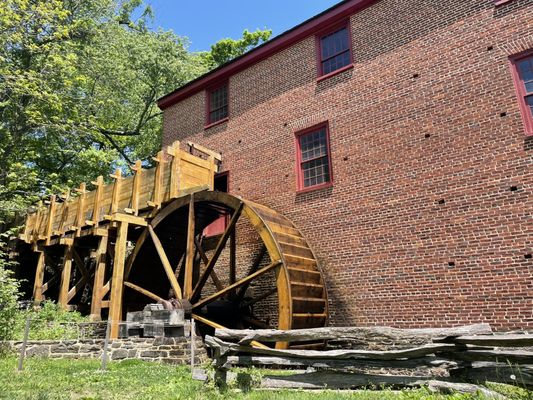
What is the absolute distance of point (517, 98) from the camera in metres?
7.94

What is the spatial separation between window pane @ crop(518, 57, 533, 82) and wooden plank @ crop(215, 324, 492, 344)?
544 centimetres

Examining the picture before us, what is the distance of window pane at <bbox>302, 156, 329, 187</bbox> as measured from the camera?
34.9 ft

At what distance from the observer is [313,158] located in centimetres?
1089

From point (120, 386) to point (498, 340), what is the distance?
483 cm

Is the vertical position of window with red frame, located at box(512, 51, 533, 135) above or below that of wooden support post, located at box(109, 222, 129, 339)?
above

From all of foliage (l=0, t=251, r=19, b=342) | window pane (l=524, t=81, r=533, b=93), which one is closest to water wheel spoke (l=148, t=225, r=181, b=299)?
foliage (l=0, t=251, r=19, b=342)

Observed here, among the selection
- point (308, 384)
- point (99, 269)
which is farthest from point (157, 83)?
point (308, 384)

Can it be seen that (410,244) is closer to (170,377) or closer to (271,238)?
(271,238)

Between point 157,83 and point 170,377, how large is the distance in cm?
2117

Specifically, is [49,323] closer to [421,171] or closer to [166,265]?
[166,265]

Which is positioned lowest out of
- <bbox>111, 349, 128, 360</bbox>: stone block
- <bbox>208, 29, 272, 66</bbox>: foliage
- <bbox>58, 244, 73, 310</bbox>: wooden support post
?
<bbox>111, 349, 128, 360</bbox>: stone block

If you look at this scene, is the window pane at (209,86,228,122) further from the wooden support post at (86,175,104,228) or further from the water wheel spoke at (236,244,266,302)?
the water wheel spoke at (236,244,266,302)

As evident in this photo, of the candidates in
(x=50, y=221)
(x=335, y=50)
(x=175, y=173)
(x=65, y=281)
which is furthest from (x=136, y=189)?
(x=335, y=50)

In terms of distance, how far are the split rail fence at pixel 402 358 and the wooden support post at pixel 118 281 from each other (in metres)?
5.62
